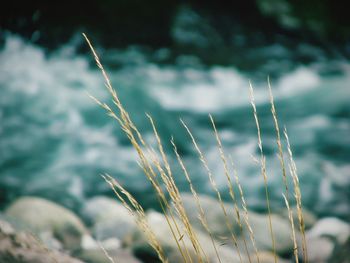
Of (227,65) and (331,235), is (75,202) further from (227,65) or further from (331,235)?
(227,65)

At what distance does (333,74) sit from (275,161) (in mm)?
2450

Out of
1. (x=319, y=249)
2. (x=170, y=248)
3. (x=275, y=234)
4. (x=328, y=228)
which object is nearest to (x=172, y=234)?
(x=170, y=248)

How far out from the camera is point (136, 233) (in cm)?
250

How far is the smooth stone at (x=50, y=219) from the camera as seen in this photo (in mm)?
2713

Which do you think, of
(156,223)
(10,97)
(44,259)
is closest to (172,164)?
(156,223)

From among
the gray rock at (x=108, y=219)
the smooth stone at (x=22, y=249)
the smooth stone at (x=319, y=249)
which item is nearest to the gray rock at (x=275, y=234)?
the smooth stone at (x=319, y=249)

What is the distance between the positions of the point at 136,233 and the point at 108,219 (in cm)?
57

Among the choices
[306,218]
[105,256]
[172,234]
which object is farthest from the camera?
[306,218]

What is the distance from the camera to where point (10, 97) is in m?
5.19

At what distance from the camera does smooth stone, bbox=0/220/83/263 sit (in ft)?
4.60

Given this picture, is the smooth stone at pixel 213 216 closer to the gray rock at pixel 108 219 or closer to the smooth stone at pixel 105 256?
the gray rock at pixel 108 219

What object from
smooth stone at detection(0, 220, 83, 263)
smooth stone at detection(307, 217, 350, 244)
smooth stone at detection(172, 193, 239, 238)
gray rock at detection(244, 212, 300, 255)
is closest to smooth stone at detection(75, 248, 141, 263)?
smooth stone at detection(0, 220, 83, 263)

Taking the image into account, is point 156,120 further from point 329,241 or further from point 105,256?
point 105,256

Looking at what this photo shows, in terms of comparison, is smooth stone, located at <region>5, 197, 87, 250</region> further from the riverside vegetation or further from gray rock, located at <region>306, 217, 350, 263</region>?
gray rock, located at <region>306, 217, 350, 263</region>
